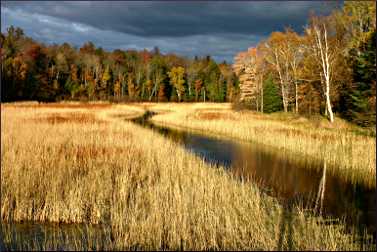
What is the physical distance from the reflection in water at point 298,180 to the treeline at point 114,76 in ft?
144

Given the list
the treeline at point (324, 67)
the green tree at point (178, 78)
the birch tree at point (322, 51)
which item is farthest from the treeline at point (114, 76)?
the birch tree at point (322, 51)

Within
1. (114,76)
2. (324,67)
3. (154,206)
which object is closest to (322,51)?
(324,67)

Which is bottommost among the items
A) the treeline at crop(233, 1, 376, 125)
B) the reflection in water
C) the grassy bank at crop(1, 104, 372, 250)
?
the reflection in water

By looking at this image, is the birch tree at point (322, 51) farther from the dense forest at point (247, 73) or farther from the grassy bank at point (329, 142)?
the grassy bank at point (329, 142)

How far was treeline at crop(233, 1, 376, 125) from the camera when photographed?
21375 mm

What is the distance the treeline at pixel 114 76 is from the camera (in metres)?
57.4

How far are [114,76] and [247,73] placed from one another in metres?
34.4

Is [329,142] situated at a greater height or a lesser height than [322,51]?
lesser

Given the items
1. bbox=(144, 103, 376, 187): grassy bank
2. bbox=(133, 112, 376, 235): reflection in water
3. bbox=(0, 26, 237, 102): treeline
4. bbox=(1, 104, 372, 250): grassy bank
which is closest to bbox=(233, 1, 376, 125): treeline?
bbox=(144, 103, 376, 187): grassy bank

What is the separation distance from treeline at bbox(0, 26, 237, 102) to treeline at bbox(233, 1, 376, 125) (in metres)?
19.1

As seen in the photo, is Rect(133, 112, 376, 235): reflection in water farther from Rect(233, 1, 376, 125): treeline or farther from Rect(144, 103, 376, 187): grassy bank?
Rect(233, 1, 376, 125): treeline

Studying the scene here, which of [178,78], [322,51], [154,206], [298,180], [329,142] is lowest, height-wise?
[298,180]

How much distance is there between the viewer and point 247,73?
138 ft

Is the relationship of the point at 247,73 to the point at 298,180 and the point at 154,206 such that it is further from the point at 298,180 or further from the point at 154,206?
the point at 154,206
